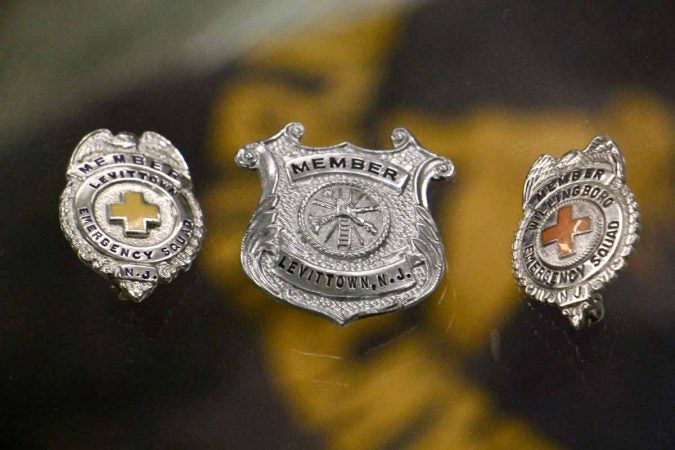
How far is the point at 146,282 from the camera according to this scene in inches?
55.1

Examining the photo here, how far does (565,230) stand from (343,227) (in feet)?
0.62

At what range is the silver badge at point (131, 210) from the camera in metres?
1.40

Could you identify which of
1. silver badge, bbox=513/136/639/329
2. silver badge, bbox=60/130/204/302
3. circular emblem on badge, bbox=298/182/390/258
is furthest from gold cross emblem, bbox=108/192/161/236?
silver badge, bbox=513/136/639/329

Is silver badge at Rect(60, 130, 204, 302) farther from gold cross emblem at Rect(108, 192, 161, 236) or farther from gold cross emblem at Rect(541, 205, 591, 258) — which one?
gold cross emblem at Rect(541, 205, 591, 258)

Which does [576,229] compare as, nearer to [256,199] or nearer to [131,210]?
[256,199]

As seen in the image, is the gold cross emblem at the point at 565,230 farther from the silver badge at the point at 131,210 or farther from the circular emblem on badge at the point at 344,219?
the silver badge at the point at 131,210

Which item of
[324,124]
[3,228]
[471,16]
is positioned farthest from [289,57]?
[3,228]

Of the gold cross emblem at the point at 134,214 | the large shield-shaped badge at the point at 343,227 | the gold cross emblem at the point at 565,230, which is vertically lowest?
the gold cross emblem at the point at 134,214

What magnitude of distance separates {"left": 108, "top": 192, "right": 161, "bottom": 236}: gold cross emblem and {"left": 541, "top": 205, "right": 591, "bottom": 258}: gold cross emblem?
33cm

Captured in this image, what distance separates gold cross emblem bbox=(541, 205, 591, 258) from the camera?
56.7 inches

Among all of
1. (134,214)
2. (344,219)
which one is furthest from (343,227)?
(134,214)

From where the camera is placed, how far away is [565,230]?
145 centimetres

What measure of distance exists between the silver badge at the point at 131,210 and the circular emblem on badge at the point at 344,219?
0.09m

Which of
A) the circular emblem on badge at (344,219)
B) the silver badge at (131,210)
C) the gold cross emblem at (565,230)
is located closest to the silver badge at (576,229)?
the gold cross emblem at (565,230)
